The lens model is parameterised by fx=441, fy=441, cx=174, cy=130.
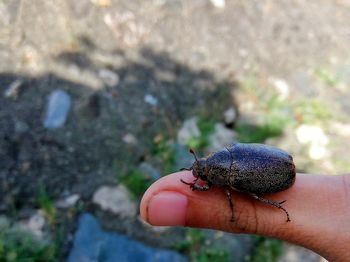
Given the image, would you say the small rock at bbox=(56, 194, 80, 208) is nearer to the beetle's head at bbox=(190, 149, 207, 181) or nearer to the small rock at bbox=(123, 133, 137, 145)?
the small rock at bbox=(123, 133, 137, 145)

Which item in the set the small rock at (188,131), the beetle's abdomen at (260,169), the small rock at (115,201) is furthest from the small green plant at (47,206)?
the beetle's abdomen at (260,169)

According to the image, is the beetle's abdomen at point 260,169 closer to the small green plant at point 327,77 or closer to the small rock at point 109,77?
the small rock at point 109,77

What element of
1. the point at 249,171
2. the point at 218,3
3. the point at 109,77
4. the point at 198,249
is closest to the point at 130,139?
the point at 109,77

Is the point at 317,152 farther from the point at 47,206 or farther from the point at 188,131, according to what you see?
the point at 47,206

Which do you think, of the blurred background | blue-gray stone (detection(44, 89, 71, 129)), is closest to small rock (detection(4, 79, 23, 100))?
the blurred background

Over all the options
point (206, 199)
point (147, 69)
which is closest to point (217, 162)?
point (206, 199)

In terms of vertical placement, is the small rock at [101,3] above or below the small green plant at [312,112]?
above
